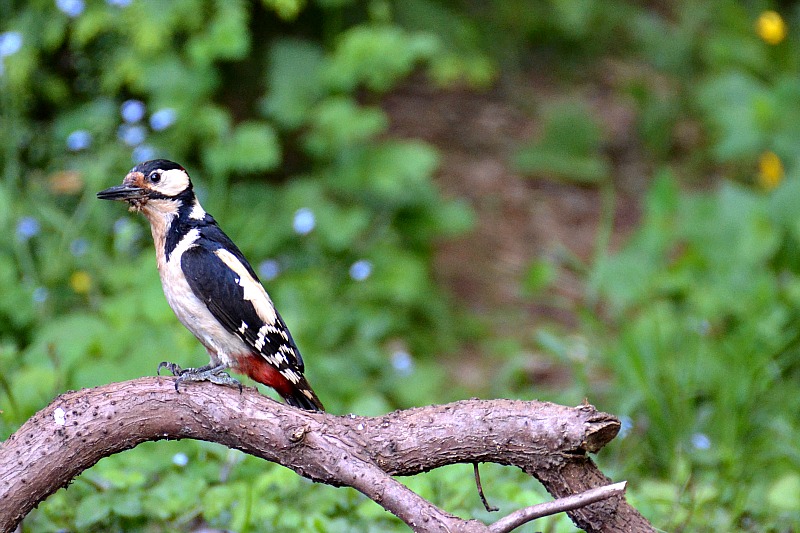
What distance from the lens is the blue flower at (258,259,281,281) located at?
186 inches

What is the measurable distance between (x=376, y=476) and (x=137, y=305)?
2.48 meters

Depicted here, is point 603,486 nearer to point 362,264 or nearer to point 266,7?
point 362,264

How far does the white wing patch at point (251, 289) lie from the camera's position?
8.71ft

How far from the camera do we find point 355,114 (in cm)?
513

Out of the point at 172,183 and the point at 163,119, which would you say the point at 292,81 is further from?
the point at 172,183

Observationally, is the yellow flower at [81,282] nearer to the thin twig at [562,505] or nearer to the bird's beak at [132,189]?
the bird's beak at [132,189]

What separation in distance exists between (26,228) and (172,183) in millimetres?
2150

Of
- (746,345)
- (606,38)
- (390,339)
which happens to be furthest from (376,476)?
(606,38)

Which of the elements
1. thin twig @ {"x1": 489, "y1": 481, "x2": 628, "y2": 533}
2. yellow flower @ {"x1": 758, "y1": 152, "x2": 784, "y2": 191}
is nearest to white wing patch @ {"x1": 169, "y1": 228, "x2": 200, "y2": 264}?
thin twig @ {"x1": 489, "y1": 481, "x2": 628, "y2": 533}

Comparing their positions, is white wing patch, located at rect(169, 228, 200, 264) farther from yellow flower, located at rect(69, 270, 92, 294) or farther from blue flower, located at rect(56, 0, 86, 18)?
blue flower, located at rect(56, 0, 86, 18)

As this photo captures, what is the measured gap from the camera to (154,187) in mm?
2701

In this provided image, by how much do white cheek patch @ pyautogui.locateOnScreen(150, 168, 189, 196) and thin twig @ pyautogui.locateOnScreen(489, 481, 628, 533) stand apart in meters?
1.35

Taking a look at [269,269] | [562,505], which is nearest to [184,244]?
[562,505]

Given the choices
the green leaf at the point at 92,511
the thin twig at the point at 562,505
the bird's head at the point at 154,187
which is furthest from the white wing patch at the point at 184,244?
the thin twig at the point at 562,505
